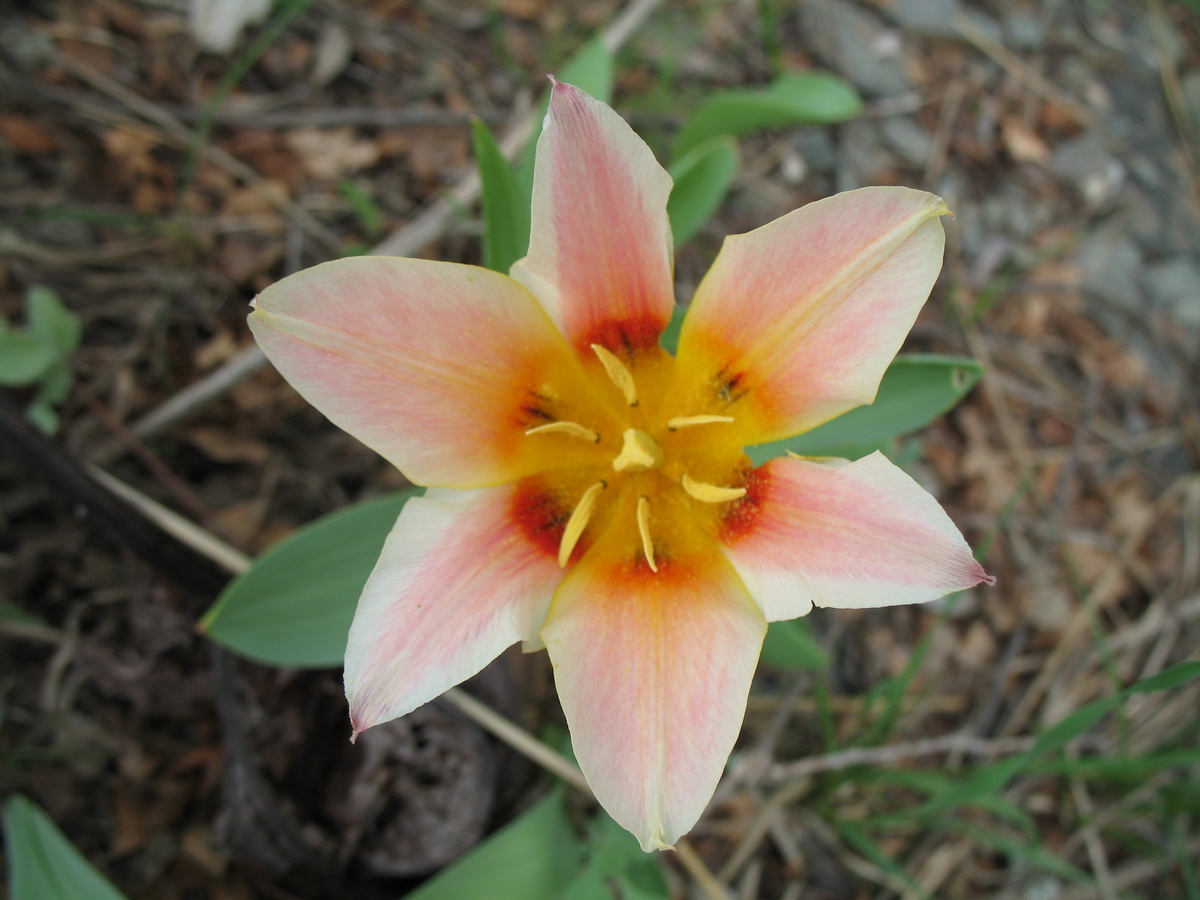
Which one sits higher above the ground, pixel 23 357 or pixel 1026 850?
pixel 23 357

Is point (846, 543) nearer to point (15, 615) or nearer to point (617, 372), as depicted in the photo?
point (617, 372)

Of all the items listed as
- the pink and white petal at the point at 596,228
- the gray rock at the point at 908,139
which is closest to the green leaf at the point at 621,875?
the pink and white petal at the point at 596,228

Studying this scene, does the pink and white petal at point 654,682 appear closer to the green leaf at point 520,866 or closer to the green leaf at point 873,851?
the green leaf at point 520,866

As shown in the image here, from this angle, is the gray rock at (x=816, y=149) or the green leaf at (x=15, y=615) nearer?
the green leaf at (x=15, y=615)

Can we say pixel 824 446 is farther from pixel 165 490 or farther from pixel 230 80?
pixel 230 80

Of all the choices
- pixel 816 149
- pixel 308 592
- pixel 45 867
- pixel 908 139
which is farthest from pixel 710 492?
pixel 908 139

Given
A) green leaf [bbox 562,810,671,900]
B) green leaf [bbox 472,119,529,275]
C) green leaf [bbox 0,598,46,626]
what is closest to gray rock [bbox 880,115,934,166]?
green leaf [bbox 472,119,529,275]
